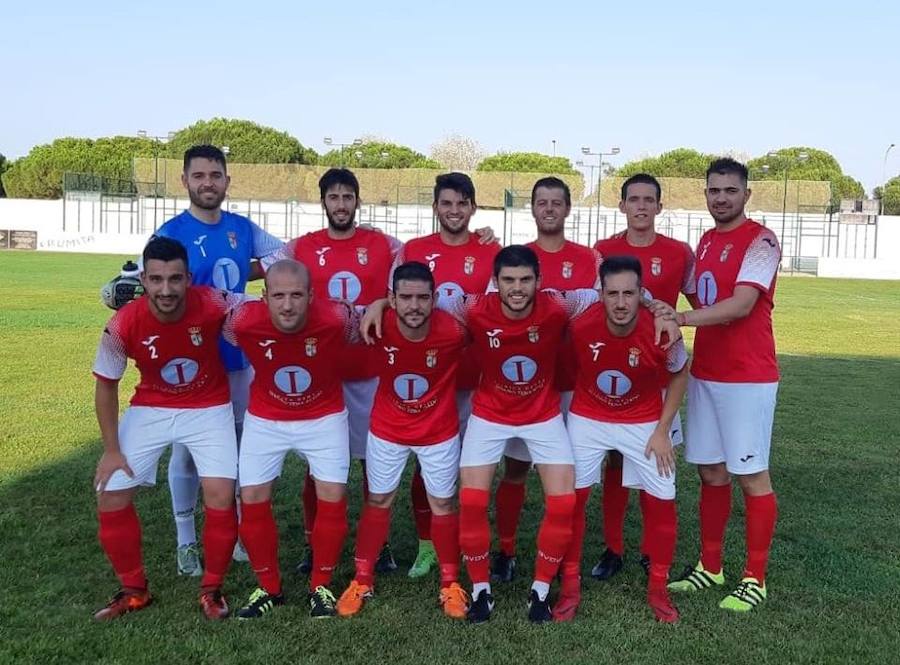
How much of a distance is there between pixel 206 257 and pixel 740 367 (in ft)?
8.64

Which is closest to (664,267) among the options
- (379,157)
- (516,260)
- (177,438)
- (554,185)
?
(554,185)

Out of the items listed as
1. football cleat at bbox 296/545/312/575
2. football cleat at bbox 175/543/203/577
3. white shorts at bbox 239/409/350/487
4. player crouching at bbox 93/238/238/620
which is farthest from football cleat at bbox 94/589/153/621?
football cleat at bbox 296/545/312/575

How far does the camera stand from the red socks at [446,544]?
401cm

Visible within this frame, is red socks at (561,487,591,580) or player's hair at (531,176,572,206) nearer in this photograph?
red socks at (561,487,591,580)

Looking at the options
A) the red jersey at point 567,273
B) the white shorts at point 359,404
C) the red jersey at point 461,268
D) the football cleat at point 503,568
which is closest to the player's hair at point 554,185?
the red jersey at point 567,273

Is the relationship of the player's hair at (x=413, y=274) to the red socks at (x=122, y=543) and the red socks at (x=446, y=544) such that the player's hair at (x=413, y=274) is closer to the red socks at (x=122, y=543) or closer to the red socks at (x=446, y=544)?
the red socks at (x=446, y=544)

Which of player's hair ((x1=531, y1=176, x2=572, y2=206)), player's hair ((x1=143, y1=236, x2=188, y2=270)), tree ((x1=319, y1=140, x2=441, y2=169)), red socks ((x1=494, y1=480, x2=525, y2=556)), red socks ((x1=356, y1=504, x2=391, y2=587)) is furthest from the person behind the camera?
tree ((x1=319, y1=140, x2=441, y2=169))

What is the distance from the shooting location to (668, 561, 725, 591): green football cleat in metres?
4.25

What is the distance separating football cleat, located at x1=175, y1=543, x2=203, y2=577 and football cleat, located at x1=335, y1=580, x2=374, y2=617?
0.83 m

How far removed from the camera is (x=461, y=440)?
429 cm

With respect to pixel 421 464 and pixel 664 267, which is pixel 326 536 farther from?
pixel 664 267

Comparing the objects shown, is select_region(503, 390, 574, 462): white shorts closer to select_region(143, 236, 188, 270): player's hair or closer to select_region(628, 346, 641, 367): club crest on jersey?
select_region(628, 346, 641, 367): club crest on jersey

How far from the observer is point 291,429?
3.97 metres

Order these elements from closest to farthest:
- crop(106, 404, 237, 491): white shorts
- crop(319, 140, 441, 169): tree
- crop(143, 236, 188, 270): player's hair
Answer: crop(143, 236, 188, 270): player's hair → crop(106, 404, 237, 491): white shorts → crop(319, 140, 441, 169): tree
